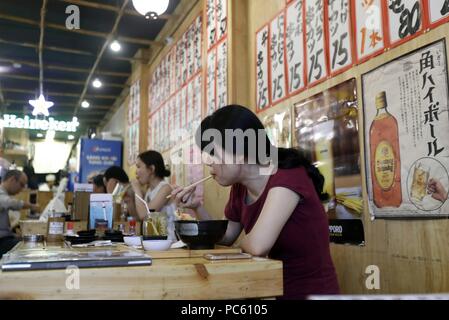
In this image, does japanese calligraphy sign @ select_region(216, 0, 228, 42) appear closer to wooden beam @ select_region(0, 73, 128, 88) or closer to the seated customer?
the seated customer

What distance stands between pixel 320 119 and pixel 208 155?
98cm

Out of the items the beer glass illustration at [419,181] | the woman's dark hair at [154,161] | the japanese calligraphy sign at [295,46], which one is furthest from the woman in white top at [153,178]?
the beer glass illustration at [419,181]

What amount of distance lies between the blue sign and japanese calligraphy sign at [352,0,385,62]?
21.0 feet

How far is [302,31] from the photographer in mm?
2531

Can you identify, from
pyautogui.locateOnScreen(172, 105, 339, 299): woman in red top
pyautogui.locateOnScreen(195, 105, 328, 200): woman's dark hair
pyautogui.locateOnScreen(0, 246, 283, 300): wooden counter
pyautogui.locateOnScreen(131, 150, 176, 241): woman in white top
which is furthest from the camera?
pyautogui.locateOnScreen(131, 150, 176, 241): woman in white top

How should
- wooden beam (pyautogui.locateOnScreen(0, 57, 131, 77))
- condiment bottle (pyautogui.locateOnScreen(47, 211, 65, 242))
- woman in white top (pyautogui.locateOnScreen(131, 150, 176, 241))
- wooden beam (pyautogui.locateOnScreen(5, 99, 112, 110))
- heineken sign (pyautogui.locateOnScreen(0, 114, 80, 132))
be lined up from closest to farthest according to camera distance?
condiment bottle (pyautogui.locateOnScreen(47, 211, 65, 242)), woman in white top (pyautogui.locateOnScreen(131, 150, 176, 241)), wooden beam (pyautogui.locateOnScreen(0, 57, 131, 77)), wooden beam (pyautogui.locateOnScreen(5, 99, 112, 110)), heineken sign (pyautogui.locateOnScreen(0, 114, 80, 132))

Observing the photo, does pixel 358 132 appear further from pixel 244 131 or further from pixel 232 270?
pixel 232 270

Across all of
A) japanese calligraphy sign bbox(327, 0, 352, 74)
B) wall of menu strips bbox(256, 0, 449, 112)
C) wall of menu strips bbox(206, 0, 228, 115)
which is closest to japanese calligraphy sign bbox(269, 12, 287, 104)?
wall of menu strips bbox(256, 0, 449, 112)

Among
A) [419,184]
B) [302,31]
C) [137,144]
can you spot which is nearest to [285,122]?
[302,31]

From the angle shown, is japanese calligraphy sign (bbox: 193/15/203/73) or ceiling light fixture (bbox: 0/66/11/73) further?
ceiling light fixture (bbox: 0/66/11/73)

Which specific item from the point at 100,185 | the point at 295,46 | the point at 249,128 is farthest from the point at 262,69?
the point at 100,185

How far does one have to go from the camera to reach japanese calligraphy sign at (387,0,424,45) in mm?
1707

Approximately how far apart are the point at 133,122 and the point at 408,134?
580 cm

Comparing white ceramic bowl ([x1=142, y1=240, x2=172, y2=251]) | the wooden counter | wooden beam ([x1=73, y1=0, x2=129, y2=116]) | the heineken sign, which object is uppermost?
wooden beam ([x1=73, y1=0, x2=129, y2=116])
